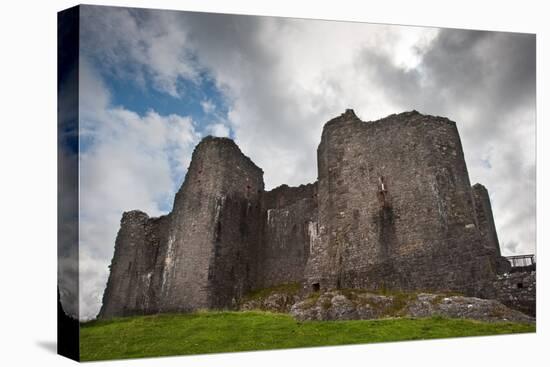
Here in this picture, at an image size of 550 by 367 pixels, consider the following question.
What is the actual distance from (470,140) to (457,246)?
13.3ft

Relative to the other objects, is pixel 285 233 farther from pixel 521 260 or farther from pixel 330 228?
pixel 521 260

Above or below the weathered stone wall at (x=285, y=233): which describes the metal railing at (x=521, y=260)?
below

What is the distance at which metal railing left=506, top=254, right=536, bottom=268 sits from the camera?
18906 mm

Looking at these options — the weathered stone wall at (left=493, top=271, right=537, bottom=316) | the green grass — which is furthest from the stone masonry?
the green grass

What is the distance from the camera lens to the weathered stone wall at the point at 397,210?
1905cm

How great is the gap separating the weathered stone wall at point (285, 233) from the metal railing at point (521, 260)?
361 inches

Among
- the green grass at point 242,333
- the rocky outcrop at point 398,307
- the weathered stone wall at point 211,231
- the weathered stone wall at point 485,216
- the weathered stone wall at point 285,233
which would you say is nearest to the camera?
the green grass at point 242,333

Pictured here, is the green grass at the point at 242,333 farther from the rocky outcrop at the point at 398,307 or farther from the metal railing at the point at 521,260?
the metal railing at the point at 521,260

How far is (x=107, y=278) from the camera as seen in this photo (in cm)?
1750

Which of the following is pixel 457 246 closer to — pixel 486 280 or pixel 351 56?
pixel 486 280

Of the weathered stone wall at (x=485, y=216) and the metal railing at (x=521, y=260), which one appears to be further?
the weathered stone wall at (x=485, y=216)

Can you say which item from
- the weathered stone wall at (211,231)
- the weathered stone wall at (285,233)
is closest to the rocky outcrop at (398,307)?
the weathered stone wall at (211,231)

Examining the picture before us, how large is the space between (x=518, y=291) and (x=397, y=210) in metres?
4.80

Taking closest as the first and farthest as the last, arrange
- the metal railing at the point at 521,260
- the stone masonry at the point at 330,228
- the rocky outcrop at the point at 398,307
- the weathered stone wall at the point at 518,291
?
the rocky outcrop at the point at 398,307 → the weathered stone wall at the point at 518,291 → the metal railing at the point at 521,260 → the stone masonry at the point at 330,228
